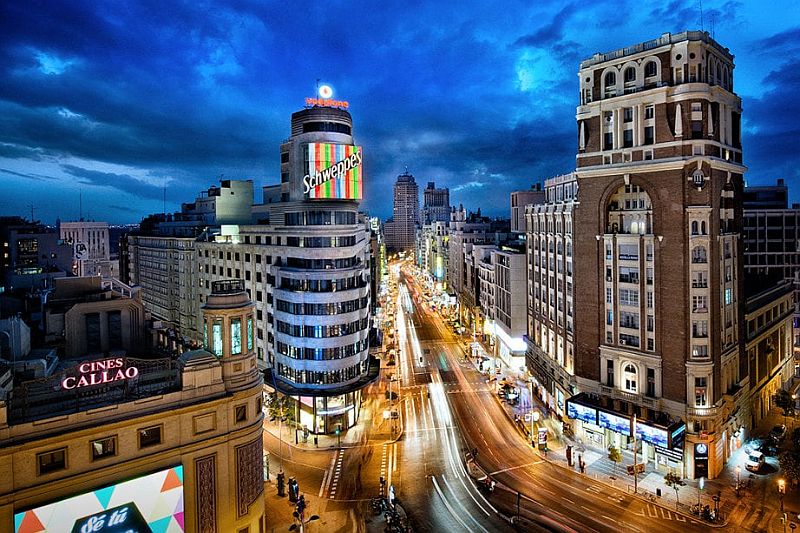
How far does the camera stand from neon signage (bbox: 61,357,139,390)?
35812 millimetres

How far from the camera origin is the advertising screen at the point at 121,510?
32.8 metres

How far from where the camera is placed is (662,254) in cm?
6316

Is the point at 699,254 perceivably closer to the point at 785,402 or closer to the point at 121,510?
the point at 785,402

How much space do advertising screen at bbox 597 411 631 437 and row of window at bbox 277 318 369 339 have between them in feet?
126

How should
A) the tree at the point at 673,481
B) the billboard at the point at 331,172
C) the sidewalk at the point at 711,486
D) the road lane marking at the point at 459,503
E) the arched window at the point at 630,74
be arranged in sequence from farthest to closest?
the billboard at the point at 331,172
the arched window at the point at 630,74
the tree at the point at 673,481
the sidewalk at the point at 711,486
the road lane marking at the point at 459,503

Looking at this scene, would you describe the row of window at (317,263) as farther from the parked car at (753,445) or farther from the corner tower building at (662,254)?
the parked car at (753,445)

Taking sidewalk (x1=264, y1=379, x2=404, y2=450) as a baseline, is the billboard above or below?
above

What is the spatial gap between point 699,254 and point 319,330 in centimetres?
5329

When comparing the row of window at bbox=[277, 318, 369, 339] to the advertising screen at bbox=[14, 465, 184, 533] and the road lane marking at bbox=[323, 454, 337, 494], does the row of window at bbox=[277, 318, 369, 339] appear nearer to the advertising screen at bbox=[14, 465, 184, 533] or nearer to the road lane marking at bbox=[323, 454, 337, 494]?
the road lane marking at bbox=[323, 454, 337, 494]

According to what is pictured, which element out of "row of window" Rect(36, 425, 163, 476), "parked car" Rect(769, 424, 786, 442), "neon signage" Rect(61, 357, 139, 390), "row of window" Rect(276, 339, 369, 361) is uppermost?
"neon signage" Rect(61, 357, 139, 390)


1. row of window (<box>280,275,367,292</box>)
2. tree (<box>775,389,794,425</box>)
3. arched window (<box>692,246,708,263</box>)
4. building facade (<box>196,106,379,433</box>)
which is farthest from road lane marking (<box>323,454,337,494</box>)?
tree (<box>775,389,794,425</box>)

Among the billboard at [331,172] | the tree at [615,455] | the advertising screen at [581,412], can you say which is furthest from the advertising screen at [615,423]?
the billboard at [331,172]

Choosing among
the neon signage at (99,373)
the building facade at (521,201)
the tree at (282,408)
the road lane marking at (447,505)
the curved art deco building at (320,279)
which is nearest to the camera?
the neon signage at (99,373)

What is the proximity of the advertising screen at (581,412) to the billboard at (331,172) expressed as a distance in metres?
46.4
